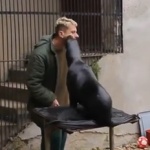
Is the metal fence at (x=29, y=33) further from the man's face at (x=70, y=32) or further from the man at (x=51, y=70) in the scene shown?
the man's face at (x=70, y=32)

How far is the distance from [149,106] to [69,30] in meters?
3.27

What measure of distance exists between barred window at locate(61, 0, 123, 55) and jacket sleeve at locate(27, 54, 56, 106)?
1983 mm

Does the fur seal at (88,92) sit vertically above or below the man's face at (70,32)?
below

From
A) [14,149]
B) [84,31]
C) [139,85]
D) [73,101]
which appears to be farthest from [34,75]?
[139,85]

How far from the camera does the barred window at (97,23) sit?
21.0 ft

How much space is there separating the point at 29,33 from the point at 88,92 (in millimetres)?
2903

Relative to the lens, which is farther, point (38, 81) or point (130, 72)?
point (130, 72)

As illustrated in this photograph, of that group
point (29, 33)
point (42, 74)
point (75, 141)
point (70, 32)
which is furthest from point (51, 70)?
point (75, 141)

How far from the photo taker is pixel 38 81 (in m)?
4.37

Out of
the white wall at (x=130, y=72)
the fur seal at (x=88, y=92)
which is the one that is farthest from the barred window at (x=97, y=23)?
the fur seal at (x=88, y=92)

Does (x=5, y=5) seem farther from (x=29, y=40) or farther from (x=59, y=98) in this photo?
(x=59, y=98)

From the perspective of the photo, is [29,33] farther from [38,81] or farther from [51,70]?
[38,81]

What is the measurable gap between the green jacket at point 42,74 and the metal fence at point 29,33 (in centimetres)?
137

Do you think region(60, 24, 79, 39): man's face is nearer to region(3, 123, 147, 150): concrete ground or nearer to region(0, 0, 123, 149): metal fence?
region(0, 0, 123, 149): metal fence
